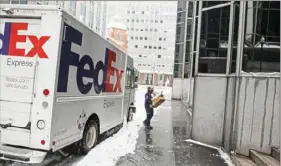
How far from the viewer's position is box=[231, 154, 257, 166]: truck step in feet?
26.9

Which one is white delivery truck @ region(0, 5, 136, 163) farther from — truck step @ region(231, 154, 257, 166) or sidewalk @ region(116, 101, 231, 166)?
truck step @ region(231, 154, 257, 166)

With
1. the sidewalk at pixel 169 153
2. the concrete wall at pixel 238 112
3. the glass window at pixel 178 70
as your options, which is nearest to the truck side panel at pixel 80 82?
the sidewalk at pixel 169 153

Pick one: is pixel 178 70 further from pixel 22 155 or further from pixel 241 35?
A: pixel 22 155

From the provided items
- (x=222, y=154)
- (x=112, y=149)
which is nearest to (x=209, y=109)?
(x=222, y=154)

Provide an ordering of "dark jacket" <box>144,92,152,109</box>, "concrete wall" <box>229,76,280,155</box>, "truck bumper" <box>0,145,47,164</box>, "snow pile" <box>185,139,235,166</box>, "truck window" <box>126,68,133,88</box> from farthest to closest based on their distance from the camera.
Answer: "dark jacket" <box>144,92,152,109</box> < "truck window" <box>126,68,133,88</box> < "concrete wall" <box>229,76,280,155</box> < "snow pile" <box>185,139,235,166</box> < "truck bumper" <box>0,145,47,164</box>

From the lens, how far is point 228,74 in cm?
1054

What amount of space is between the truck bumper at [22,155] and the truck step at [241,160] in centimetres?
469

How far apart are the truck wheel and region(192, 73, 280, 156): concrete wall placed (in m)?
3.79

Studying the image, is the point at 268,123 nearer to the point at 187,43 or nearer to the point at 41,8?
the point at 41,8

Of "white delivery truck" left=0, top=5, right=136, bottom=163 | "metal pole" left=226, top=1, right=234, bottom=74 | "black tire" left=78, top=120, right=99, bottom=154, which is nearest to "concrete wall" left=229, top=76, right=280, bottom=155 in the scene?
"metal pole" left=226, top=1, right=234, bottom=74

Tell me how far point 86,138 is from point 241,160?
12.8 ft

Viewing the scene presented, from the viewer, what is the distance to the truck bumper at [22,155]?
19.6ft

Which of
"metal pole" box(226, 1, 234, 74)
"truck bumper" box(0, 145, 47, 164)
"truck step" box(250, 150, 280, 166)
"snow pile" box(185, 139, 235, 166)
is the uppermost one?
"metal pole" box(226, 1, 234, 74)

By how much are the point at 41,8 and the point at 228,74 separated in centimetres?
635
